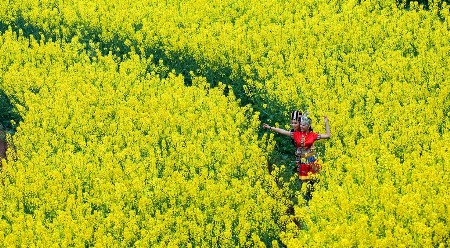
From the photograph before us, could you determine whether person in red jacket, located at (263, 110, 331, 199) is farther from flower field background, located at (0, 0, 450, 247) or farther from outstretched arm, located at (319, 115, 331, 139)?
flower field background, located at (0, 0, 450, 247)

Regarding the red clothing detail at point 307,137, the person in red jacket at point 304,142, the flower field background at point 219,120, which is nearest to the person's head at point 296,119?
the person in red jacket at point 304,142

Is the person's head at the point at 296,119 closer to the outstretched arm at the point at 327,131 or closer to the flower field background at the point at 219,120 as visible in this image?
the outstretched arm at the point at 327,131

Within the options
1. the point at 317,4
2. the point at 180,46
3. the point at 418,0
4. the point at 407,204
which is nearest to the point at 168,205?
the point at 407,204

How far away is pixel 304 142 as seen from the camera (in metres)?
11.0

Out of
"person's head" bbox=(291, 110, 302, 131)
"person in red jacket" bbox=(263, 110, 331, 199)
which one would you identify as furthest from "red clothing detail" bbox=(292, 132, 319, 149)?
"person's head" bbox=(291, 110, 302, 131)

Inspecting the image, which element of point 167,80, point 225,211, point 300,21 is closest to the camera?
point 225,211

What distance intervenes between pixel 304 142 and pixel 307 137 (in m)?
0.08

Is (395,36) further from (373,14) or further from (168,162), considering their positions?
(168,162)

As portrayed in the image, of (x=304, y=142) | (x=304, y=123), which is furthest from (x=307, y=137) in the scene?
(x=304, y=123)

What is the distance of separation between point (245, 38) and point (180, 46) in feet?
3.61

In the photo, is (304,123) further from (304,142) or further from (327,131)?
(327,131)

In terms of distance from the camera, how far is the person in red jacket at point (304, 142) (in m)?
11.0

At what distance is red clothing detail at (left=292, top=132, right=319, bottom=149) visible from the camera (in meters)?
11.0

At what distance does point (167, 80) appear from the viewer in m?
13.6
